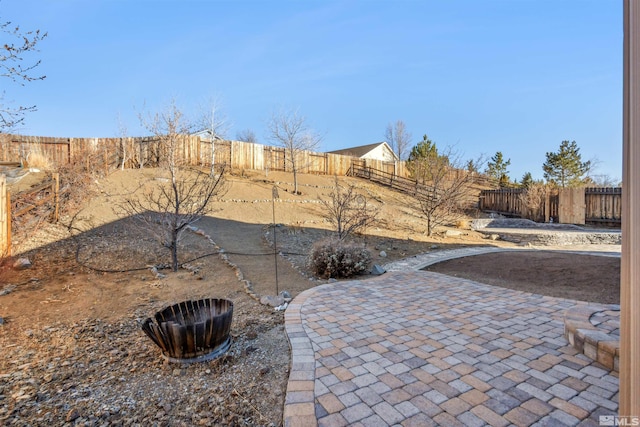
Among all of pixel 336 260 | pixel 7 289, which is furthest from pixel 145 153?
pixel 336 260

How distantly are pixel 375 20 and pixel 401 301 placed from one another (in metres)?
6.19

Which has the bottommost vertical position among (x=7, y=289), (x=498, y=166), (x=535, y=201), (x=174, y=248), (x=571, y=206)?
(x=7, y=289)

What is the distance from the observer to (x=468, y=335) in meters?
2.91

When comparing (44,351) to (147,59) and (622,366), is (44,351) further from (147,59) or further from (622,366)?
(147,59)

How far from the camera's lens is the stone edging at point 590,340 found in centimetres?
230

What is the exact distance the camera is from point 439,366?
237 cm

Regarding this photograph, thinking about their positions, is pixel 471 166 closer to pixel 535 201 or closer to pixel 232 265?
pixel 535 201

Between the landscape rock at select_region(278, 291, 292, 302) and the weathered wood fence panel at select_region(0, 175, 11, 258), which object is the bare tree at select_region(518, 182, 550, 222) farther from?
the weathered wood fence panel at select_region(0, 175, 11, 258)

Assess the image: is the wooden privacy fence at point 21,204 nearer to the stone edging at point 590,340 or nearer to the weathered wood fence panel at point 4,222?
the weathered wood fence panel at point 4,222

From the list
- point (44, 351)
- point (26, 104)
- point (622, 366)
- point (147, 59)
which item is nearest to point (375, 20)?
point (147, 59)

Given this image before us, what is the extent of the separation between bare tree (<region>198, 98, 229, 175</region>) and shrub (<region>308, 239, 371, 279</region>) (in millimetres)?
11821

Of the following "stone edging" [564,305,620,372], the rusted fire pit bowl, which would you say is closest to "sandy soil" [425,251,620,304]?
"stone edging" [564,305,620,372]

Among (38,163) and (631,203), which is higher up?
(38,163)

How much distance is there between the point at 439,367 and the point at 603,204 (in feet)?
51.1
